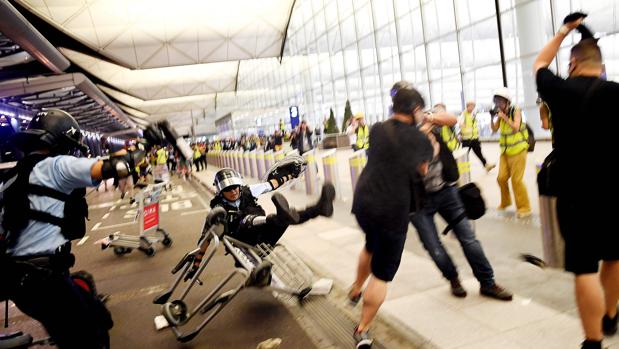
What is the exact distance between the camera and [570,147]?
8.56ft

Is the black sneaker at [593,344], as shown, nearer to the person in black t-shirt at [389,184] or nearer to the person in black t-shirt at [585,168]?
the person in black t-shirt at [585,168]

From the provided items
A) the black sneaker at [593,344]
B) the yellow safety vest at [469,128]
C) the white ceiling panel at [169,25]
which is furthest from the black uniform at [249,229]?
the white ceiling panel at [169,25]

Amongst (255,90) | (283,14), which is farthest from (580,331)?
(255,90)

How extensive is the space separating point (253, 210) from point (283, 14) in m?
30.7

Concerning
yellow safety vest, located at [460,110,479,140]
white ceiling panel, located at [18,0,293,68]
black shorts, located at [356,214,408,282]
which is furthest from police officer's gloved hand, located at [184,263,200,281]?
white ceiling panel, located at [18,0,293,68]

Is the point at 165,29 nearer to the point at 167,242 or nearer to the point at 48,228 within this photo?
the point at 167,242

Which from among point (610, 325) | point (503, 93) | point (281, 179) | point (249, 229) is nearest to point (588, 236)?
point (610, 325)

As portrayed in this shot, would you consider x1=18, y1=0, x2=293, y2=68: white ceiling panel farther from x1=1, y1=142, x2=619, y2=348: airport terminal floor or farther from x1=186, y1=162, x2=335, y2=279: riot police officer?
x1=186, y1=162, x2=335, y2=279: riot police officer

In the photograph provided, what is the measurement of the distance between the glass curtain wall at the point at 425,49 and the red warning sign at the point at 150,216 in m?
5.56

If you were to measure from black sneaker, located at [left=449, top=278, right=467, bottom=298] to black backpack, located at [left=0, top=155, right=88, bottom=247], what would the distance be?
2932 millimetres

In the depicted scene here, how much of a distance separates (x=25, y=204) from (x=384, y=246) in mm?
2209

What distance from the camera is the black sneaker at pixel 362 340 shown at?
3256mm

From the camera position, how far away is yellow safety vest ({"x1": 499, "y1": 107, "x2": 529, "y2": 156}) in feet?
21.1

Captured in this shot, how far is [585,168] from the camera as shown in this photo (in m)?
2.57
